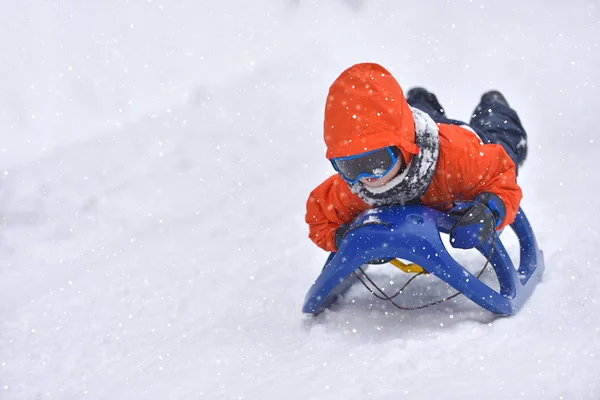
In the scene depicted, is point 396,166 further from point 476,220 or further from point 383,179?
point 476,220

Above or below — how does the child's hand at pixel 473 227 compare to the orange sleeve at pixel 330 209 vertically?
below

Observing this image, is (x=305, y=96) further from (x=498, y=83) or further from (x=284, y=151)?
(x=498, y=83)

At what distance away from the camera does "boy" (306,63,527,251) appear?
2205mm

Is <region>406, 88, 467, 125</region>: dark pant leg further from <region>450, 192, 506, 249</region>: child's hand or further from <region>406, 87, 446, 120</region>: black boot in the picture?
<region>450, 192, 506, 249</region>: child's hand

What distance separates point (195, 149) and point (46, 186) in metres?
0.97

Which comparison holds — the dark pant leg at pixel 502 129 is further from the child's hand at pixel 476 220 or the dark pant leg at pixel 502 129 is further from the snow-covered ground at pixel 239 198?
the child's hand at pixel 476 220

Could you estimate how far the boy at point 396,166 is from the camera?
2205 millimetres

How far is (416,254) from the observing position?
7.41ft

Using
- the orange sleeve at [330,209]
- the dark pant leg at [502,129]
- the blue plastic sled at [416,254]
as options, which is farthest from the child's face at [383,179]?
the dark pant leg at [502,129]

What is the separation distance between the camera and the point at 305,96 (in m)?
5.19

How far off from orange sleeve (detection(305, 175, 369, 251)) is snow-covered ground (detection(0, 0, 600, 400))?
0.31 m

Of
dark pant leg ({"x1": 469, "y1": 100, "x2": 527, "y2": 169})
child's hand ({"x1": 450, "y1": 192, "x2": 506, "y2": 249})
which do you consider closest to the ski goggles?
child's hand ({"x1": 450, "y1": 192, "x2": 506, "y2": 249})

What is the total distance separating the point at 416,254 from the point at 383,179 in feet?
0.89

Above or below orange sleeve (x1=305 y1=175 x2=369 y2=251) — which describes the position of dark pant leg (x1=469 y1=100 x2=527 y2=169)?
above
